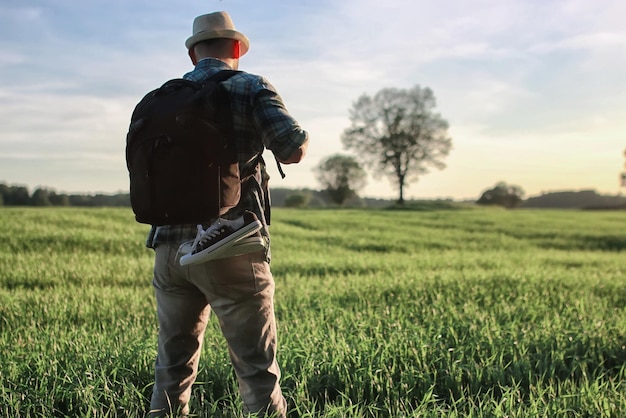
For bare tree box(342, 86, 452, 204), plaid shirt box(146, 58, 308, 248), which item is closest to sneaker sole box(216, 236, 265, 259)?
plaid shirt box(146, 58, 308, 248)

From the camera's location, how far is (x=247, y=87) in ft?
9.52

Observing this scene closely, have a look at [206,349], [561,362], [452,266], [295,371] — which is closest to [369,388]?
[295,371]

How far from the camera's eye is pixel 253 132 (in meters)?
2.99

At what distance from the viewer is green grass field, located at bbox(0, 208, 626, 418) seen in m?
3.71

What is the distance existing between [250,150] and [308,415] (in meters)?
1.67

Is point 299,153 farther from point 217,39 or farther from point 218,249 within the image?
point 217,39

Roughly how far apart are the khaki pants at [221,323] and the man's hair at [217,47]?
1.10 metres

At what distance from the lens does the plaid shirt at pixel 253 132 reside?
9.22 feet

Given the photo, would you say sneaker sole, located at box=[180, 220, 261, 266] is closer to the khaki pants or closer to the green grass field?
the khaki pants

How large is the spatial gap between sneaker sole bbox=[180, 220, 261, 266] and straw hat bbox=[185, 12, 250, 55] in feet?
3.44

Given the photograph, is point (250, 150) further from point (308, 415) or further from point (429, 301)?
point (429, 301)

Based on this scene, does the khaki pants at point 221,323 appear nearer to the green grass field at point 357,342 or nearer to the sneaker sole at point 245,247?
the sneaker sole at point 245,247

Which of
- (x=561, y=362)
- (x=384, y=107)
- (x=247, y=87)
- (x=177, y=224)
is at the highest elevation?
(x=384, y=107)

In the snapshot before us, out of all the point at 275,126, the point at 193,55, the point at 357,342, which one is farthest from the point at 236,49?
the point at 357,342
